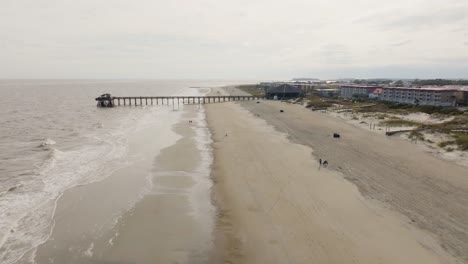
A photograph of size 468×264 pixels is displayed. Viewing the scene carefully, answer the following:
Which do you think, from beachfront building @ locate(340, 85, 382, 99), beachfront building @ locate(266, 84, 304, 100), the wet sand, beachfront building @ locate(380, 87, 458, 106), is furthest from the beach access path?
beachfront building @ locate(266, 84, 304, 100)

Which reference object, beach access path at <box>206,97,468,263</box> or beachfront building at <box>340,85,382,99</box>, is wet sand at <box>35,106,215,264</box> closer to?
beach access path at <box>206,97,468,263</box>

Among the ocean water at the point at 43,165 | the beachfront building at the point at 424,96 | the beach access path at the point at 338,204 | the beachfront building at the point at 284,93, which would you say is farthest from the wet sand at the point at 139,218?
the beachfront building at the point at 284,93

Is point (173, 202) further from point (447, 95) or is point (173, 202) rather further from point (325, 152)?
point (447, 95)

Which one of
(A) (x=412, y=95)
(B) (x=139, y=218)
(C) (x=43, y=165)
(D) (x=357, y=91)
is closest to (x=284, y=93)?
(D) (x=357, y=91)

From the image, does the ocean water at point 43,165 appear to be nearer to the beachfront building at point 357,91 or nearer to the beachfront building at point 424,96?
the beachfront building at point 424,96

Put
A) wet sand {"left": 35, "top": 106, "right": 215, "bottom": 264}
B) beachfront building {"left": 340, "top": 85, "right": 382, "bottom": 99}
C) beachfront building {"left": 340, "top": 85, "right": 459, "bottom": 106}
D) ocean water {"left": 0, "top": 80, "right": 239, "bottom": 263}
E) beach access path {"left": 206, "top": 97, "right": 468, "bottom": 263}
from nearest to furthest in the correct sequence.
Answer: wet sand {"left": 35, "top": 106, "right": 215, "bottom": 264} < beach access path {"left": 206, "top": 97, "right": 468, "bottom": 263} < ocean water {"left": 0, "top": 80, "right": 239, "bottom": 263} < beachfront building {"left": 340, "top": 85, "right": 459, "bottom": 106} < beachfront building {"left": 340, "top": 85, "right": 382, "bottom": 99}

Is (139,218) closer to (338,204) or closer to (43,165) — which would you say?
(338,204)
